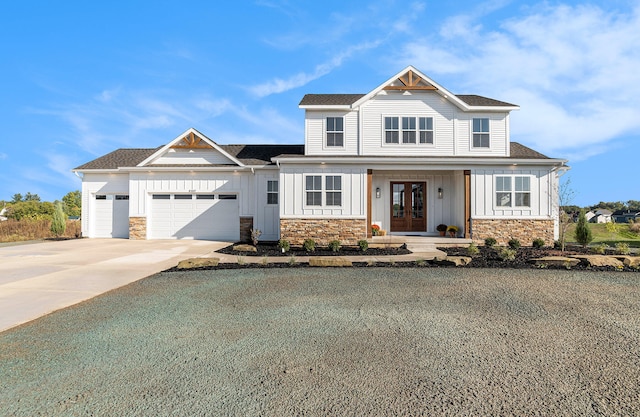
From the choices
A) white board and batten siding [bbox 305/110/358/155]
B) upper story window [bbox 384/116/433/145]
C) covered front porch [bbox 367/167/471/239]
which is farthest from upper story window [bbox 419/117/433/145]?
white board and batten siding [bbox 305/110/358/155]

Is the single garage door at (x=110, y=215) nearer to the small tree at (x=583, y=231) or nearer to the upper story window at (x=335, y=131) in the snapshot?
the upper story window at (x=335, y=131)

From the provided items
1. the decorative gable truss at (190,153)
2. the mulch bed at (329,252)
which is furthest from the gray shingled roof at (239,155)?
the mulch bed at (329,252)

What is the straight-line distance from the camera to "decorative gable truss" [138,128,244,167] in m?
15.6

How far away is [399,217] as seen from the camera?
14.9 metres

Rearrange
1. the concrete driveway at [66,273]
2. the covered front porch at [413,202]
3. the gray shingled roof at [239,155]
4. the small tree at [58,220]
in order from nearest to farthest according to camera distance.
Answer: the concrete driveway at [66,273] < the covered front porch at [413,202] < the gray shingled roof at [239,155] < the small tree at [58,220]

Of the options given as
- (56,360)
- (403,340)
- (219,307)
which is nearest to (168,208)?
(219,307)

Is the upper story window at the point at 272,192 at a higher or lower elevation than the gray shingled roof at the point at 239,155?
lower

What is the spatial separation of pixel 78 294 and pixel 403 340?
5.64 meters

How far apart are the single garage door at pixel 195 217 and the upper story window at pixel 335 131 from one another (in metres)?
5.32

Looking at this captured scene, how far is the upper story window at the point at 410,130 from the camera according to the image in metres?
14.2

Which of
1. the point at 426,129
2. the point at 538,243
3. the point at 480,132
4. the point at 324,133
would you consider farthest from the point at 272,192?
the point at 538,243

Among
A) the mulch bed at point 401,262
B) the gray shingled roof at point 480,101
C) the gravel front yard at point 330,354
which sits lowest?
the gravel front yard at point 330,354

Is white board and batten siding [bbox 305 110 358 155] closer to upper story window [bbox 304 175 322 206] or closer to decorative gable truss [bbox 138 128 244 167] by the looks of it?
upper story window [bbox 304 175 322 206]

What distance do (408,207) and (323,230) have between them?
452 cm
